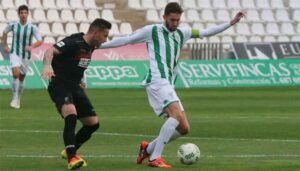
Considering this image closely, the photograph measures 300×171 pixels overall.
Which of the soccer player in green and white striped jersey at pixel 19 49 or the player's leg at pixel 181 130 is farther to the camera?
the soccer player in green and white striped jersey at pixel 19 49

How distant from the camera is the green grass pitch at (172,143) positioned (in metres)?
12.5

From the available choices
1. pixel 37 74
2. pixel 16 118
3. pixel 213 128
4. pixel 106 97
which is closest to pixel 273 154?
pixel 213 128

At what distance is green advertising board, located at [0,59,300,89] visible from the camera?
106 feet

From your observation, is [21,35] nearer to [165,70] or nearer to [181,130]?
[165,70]

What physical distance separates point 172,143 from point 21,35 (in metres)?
9.16

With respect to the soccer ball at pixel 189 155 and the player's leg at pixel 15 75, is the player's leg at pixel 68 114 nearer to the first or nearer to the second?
the soccer ball at pixel 189 155

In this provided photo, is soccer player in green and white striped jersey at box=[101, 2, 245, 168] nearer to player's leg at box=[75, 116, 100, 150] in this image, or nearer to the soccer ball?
the soccer ball

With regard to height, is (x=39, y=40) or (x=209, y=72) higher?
(x=39, y=40)

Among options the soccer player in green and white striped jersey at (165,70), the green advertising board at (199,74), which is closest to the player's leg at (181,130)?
the soccer player in green and white striped jersey at (165,70)

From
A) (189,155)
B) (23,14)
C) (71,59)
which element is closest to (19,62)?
(23,14)

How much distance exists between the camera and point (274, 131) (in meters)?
18.0

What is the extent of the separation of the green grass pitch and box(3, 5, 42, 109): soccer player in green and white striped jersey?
0.50m

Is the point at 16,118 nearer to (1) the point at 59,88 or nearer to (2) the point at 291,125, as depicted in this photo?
(2) the point at 291,125

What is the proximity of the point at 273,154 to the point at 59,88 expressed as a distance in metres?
3.34
